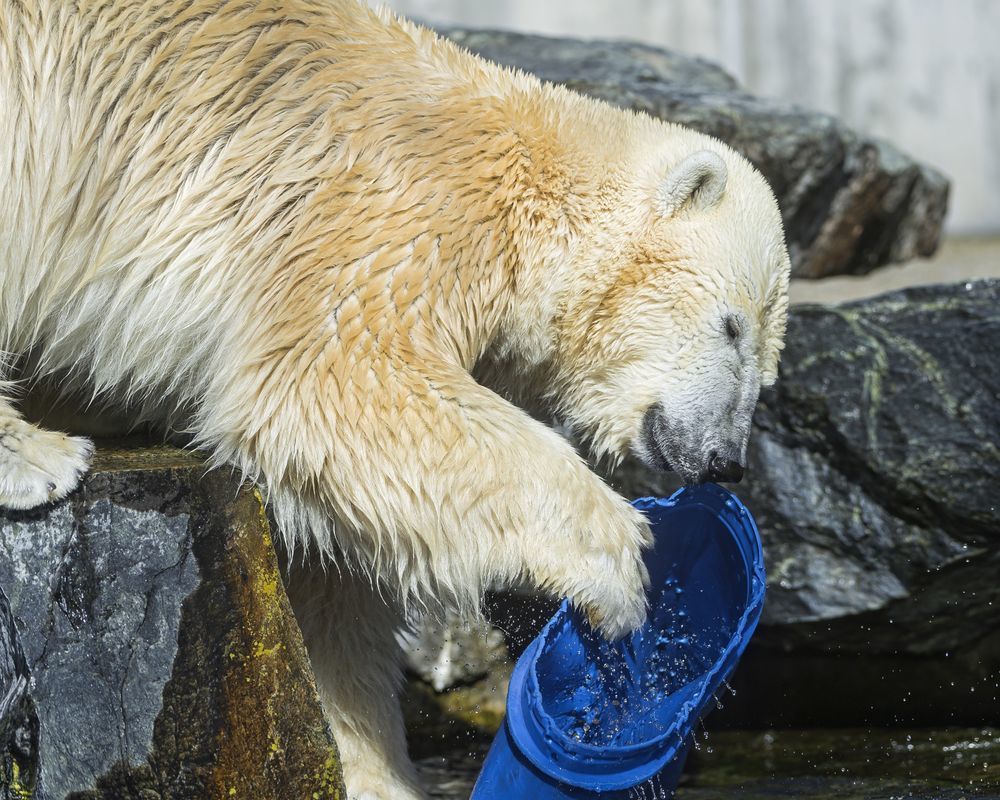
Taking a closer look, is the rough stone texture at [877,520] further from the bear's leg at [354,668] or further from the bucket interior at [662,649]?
the bucket interior at [662,649]

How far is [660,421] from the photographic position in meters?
2.72

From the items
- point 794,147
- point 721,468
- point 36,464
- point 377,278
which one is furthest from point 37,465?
point 794,147

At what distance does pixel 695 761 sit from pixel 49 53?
2483 millimetres

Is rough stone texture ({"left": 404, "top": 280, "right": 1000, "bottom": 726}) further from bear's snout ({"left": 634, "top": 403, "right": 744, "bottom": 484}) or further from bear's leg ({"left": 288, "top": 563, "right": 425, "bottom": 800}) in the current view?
bear's snout ({"left": 634, "top": 403, "right": 744, "bottom": 484})

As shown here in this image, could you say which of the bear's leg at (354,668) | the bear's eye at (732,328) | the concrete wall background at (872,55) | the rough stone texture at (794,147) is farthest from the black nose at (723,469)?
the concrete wall background at (872,55)

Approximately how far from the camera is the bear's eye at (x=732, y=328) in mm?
2682

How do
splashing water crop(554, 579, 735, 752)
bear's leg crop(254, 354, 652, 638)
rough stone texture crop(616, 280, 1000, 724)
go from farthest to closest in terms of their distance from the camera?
rough stone texture crop(616, 280, 1000, 724) < splashing water crop(554, 579, 735, 752) < bear's leg crop(254, 354, 652, 638)

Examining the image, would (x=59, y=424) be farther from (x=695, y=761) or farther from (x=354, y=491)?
(x=695, y=761)

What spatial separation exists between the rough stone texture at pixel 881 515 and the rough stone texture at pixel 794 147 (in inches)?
47.4

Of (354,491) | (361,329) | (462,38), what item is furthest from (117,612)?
(462,38)

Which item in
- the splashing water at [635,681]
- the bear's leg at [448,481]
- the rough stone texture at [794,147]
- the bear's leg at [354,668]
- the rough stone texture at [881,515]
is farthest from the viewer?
the rough stone texture at [794,147]

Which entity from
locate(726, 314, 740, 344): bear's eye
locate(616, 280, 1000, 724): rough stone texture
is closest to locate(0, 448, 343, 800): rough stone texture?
locate(726, 314, 740, 344): bear's eye

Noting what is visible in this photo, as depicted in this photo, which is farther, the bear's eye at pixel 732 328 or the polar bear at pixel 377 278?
the bear's eye at pixel 732 328

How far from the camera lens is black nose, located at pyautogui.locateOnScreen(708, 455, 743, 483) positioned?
268 centimetres
